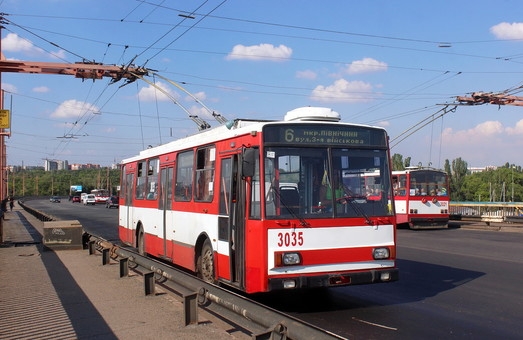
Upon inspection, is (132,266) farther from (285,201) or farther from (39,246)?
(39,246)

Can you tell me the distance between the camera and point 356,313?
8.13 m

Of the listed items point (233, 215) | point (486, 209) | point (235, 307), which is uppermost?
point (233, 215)

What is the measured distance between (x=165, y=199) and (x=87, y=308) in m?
4.36

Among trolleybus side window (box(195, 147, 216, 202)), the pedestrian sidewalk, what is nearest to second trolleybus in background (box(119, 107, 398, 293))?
trolleybus side window (box(195, 147, 216, 202))

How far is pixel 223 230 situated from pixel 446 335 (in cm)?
384

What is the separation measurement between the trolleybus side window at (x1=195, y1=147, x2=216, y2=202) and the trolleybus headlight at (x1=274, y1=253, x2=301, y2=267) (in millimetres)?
2480

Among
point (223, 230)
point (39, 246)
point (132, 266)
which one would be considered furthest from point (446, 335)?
point (39, 246)

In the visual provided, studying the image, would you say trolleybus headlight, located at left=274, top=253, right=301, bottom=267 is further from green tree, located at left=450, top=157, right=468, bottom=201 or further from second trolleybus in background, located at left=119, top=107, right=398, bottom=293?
green tree, located at left=450, top=157, right=468, bottom=201

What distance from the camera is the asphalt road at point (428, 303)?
708cm

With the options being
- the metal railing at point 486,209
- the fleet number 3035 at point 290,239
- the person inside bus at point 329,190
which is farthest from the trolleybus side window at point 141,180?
the metal railing at point 486,209

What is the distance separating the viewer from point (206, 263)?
9766 millimetres

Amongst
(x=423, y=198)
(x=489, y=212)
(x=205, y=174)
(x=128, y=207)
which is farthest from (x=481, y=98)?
(x=205, y=174)

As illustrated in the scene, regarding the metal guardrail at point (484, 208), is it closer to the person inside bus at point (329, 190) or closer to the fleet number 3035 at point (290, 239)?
the person inside bus at point (329, 190)

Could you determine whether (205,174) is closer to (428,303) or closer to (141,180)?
(428,303)
